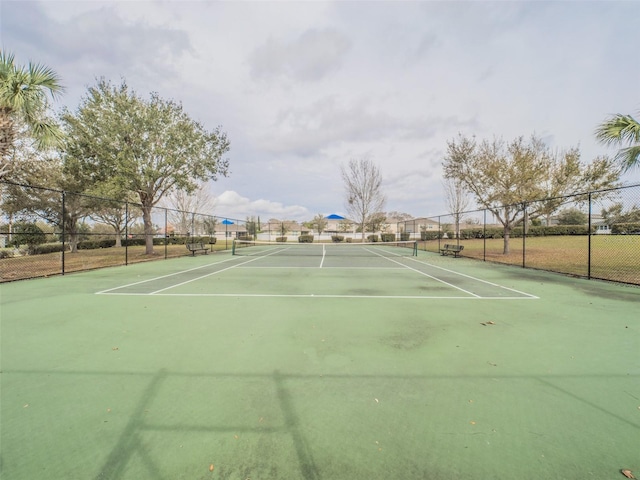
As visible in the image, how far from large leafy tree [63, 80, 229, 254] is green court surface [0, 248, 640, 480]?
13338mm

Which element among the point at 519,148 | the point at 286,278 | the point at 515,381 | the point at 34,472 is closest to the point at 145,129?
the point at 286,278

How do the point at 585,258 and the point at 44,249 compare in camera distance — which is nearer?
the point at 585,258

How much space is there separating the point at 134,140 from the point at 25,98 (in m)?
8.77

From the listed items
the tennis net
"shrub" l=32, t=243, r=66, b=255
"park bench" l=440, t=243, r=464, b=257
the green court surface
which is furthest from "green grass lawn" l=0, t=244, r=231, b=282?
"park bench" l=440, t=243, r=464, b=257

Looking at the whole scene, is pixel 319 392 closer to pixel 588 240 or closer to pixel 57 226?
pixel 588 240

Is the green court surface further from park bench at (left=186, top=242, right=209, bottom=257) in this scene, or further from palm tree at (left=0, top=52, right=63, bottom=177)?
park bench at (left=186, top=242, right=209, bottom=257)

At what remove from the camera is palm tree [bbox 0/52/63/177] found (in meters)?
8.03

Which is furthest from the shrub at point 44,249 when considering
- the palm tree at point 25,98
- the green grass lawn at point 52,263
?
the palm tree at point 25,98

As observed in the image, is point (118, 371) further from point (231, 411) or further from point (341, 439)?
point (341, 439)

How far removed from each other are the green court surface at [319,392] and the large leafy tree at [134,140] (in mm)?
13338

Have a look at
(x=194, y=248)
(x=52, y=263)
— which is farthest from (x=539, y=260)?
(x=52, y=263)

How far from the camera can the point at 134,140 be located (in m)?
16.6

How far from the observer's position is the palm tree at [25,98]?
8.03 meters

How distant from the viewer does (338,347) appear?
358 cm
